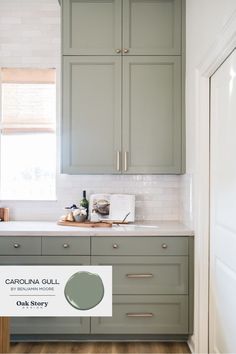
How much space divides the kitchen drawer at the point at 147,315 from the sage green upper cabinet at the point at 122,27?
1.94 metres

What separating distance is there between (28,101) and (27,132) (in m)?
0.28

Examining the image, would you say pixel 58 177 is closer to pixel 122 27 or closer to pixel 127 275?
pixel 127 275

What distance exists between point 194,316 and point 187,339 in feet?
0.87

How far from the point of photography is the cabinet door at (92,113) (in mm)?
3084

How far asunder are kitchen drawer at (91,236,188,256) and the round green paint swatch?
3.29ft

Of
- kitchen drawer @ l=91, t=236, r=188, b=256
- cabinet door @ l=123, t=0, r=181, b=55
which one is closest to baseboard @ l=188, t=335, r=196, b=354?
kitchen drawer @ l=91, t=236, r=188, b=256

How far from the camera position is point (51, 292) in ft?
5.45

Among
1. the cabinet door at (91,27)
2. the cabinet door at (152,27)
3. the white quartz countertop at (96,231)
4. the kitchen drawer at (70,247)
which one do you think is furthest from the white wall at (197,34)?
the kitchen drawer at (70,247)

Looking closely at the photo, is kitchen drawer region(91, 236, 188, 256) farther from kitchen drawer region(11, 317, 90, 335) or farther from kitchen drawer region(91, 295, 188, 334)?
kitchen drawer region(11, 317, 90, 335)

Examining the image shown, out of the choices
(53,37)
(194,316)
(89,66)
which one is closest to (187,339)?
(194,316)

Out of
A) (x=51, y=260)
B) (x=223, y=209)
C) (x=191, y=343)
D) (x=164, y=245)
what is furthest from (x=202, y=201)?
(x=51, y=260)

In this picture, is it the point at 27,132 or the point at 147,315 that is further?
the point at 27,132

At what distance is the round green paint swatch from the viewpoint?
167 cm

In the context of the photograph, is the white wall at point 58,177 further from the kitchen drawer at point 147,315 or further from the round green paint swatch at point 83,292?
the round green paint swatch at point 83,292
